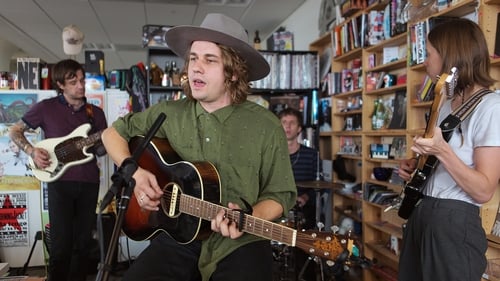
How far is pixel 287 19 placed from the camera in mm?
5984

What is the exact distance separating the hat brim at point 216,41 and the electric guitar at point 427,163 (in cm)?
69

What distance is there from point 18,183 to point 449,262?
12.2ft

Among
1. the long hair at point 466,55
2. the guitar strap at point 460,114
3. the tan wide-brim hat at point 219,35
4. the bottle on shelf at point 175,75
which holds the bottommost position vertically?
the guitar strap at point 460,114

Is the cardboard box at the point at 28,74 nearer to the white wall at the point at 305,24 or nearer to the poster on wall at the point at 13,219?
the poster on wall at the point at 13,219

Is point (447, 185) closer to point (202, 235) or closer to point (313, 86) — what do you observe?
point (202, 235)

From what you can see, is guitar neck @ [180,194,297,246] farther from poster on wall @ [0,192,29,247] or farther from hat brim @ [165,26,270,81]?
poster on wall @ [0,192,29,247]

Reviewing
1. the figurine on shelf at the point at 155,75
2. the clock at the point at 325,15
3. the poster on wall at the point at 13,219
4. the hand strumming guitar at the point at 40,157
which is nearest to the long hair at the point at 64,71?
the hand strumming guitar at the point at 40,157

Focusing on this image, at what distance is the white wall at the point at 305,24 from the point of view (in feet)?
16.3

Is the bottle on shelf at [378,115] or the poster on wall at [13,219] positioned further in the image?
the poster on wall at [13,219]

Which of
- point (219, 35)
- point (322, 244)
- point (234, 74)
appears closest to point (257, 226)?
point (322, 244)

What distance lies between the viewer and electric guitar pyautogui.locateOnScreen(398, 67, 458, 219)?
4.80 ft

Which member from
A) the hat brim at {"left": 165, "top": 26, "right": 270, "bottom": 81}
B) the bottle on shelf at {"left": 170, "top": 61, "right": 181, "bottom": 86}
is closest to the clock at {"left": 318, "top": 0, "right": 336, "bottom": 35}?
the bottle on shelf at {"left": 170, "top": 61, "right": 181, "bottom": 86}

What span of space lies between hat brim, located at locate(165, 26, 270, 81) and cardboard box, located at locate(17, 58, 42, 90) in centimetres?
266

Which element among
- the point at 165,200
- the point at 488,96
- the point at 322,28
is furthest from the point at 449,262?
the point at 322,28
